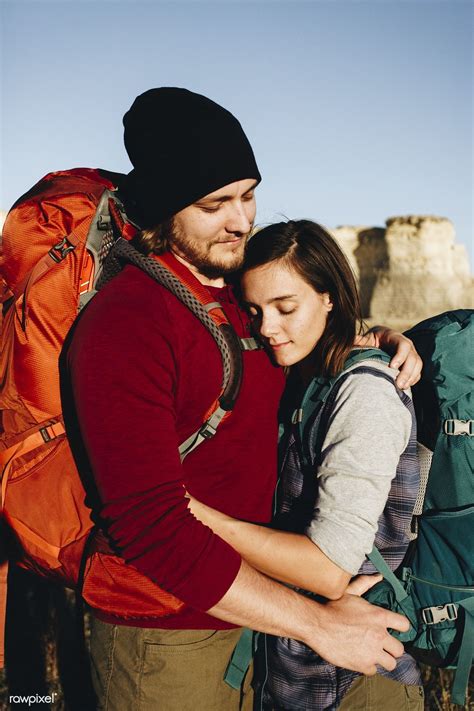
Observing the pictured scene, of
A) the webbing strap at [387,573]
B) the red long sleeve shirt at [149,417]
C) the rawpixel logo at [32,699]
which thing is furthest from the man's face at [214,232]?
the rawpixel logo at [32,699]

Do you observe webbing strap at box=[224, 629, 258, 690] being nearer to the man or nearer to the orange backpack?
the man

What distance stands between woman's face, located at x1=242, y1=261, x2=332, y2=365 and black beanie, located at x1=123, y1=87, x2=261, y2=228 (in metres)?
0.30

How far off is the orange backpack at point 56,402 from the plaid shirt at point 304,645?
33 cm

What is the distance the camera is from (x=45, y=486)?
1.76 metres

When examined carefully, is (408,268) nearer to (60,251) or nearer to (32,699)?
(32,699)

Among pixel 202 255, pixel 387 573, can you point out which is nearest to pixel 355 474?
pixel 387 573

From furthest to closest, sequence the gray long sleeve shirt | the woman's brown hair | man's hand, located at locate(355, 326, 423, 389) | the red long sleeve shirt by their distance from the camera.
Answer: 1. the woman's brown hair
2. man's hand, located at locate(355, 326, 423, 389)
3. the gray long sleeve shirt
4. the red long sleeve shirt

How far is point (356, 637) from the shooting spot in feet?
5.72

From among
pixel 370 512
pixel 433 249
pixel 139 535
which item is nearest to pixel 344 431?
pixel 370 512

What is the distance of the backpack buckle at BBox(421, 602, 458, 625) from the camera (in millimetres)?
1938

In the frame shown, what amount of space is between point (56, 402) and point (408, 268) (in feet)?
109

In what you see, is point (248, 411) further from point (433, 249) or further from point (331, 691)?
point (433, 249)

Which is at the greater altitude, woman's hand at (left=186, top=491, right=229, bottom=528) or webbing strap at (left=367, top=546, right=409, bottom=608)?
woman's hand at (left=186, top=491, right=229, bottom=528)

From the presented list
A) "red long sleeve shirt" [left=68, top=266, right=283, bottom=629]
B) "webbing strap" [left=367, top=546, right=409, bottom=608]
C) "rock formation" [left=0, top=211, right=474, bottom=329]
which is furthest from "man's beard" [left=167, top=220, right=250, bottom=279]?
"rock formation" [left=0, top=211, right=474, bottom=329]
